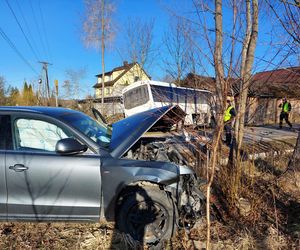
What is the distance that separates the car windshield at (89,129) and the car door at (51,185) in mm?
296

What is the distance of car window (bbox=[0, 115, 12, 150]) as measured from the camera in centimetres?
309

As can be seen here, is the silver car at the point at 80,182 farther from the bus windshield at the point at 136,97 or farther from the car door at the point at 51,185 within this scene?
the bus windshield at the point at 136,97

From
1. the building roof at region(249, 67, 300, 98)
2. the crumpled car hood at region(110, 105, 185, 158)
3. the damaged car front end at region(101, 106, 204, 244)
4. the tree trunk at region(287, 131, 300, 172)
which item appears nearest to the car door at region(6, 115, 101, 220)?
the damaged car front end at region(101, 106, 204, 244)

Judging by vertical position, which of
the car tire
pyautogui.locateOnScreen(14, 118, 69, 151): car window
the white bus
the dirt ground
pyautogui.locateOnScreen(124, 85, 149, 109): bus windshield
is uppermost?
pyautogui.locateOnScreen(124, 85, 149, 109): bus windshield

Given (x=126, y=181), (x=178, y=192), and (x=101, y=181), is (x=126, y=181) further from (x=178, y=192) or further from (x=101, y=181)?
(x=178, y=192)

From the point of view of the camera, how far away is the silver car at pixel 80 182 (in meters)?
3.00

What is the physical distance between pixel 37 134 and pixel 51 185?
A: 0.65 meters

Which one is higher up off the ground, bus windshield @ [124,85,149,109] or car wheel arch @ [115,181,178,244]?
bus windshield @ [124,85,149,109]

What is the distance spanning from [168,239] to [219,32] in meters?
2.51

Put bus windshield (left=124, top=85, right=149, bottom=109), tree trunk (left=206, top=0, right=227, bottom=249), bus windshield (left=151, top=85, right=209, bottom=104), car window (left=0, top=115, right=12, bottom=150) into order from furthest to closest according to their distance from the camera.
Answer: bus windshield (left=124, top=85, right=149, bottom=109), bus windshield (left=151, top=85, right=209, bottom=104), car window (left=0, top=115, right=12, bottom=150), tree trunk (left=206, top=0, right=227, bottom=249)

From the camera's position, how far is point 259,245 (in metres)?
3.00

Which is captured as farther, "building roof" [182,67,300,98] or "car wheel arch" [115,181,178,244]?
"car wheel arch" [115,181,178,244]

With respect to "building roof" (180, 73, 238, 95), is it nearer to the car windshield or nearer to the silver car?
the silver car

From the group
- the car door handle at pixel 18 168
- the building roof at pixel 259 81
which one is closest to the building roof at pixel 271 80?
the building roof at pixel 259 81
